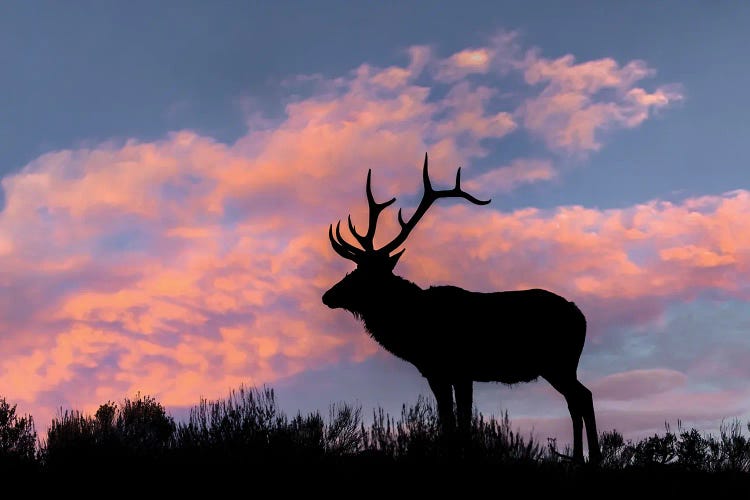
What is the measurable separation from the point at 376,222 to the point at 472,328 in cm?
247

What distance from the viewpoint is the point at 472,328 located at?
1150 centimetres

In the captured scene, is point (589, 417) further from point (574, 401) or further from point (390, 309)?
point (390, 309)

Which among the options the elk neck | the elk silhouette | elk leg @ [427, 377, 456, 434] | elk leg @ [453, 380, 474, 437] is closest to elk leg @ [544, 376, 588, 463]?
the elk silhouette

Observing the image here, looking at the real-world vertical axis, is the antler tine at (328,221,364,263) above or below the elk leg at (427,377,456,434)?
above

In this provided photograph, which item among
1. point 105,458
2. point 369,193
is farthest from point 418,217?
point 105,458

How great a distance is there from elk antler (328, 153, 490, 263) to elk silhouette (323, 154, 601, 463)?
1.3 inches

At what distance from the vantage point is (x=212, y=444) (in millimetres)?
9336

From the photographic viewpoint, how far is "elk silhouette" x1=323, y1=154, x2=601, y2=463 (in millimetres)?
11391

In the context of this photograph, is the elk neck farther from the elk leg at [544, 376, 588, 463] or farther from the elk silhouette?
the elk leg at [544, 376, 588, 463]

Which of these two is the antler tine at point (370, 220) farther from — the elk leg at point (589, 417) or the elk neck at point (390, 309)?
the elk leg at point (589, 417)

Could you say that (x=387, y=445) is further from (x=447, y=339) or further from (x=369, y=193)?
(x=369, y=193)

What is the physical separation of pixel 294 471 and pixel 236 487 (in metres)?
0.60

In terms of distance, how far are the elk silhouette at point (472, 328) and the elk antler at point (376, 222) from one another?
3 cm

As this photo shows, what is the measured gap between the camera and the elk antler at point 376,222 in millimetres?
12219
